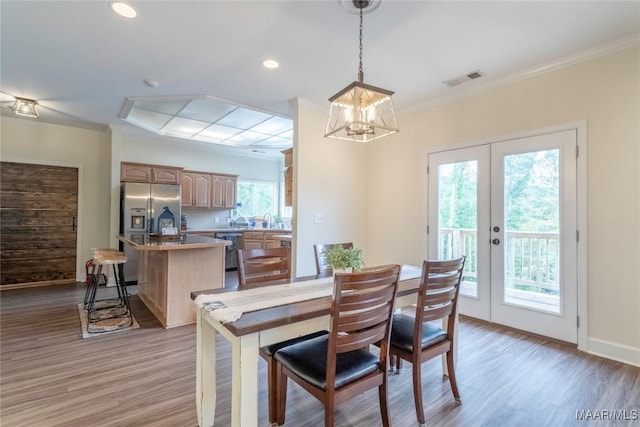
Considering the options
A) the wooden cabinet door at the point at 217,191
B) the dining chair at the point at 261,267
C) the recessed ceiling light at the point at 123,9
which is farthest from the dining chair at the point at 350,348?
the wooden cabinet door at the point at 217,191

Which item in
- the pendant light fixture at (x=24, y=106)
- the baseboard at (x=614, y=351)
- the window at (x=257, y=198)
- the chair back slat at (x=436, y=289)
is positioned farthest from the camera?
the window at (x=257, y=198)

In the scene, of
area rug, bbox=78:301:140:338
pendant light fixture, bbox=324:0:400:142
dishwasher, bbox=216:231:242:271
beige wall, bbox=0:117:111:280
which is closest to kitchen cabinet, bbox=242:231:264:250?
dishwasher, bbox=216:231:242:271

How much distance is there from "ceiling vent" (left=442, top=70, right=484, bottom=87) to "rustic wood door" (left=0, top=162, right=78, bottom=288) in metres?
6.16

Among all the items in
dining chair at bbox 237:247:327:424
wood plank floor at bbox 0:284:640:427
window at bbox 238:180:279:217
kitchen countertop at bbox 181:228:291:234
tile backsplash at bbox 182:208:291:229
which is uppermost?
window at bbox 238:180:279:217

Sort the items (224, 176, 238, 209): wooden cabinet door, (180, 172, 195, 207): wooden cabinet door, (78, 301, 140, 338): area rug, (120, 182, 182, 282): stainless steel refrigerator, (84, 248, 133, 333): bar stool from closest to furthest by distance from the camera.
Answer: (78, 301, 140, 338): area rug
(84, 248, 133, 333): bar stool
(120, 182, 182, 282): stainless steel refrigerator
(180, 172, 195, 207): wooden cabinet door
(224, 176, 238, 209): wooden cabinet door

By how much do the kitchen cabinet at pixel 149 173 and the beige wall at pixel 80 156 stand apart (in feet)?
1.09

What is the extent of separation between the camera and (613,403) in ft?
6.68

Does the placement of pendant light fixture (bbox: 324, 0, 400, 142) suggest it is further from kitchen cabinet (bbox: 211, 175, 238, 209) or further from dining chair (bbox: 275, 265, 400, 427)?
kitchen cabinet (bbox: 211, 175, 238, 209)

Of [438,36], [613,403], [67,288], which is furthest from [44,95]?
[613,403]

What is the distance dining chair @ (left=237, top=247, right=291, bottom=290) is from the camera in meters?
2.21

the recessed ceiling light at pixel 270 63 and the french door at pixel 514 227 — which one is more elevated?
the recessed ceiling light at pixel 270 63

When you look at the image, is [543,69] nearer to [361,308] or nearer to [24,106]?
[361,308]

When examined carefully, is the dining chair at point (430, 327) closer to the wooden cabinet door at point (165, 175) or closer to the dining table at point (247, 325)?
the dining table at point (247, 325)

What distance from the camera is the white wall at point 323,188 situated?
3932 millimetres
